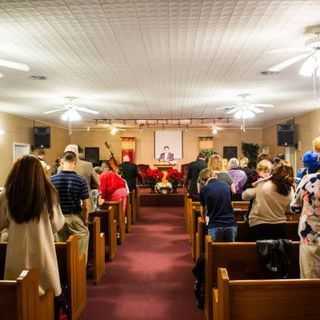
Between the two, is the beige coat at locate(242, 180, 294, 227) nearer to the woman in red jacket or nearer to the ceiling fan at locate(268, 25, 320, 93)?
the ceiling fan at locate(268, 25, 320, 93)

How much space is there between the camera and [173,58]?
4.47 meters

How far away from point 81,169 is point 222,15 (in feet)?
8.25

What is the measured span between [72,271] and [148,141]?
502 inches

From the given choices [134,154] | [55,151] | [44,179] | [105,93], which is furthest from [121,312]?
[134,154]

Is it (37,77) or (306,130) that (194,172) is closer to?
(37,77)

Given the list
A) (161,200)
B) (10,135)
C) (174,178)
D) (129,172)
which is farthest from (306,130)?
(10,135)

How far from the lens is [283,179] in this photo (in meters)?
3.62

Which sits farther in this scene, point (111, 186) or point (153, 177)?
point (153, 177)

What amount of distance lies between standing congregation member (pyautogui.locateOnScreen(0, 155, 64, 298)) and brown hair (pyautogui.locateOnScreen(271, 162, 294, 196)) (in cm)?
208

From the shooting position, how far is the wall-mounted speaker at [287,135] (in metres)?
10.7

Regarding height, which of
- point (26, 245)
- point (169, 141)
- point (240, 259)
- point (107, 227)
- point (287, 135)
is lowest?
point (107, 227)

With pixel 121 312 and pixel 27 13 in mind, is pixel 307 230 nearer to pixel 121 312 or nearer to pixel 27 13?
pixel 121 312

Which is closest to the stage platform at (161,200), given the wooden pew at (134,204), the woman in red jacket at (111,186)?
the wooden pew at (134,204)

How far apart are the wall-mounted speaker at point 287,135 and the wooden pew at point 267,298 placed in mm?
8992
